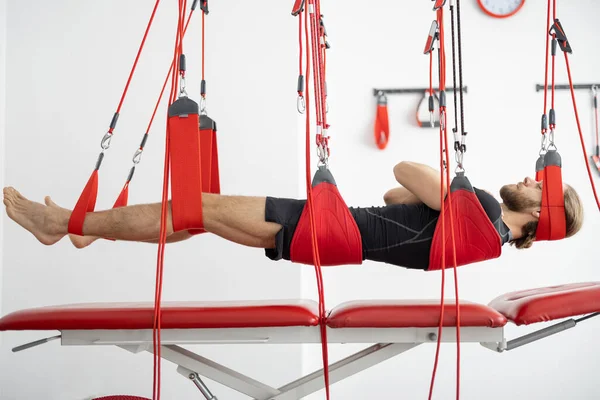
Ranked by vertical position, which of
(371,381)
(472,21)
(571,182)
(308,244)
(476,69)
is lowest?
(371,381)

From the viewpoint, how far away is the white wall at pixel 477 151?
3.65 metres

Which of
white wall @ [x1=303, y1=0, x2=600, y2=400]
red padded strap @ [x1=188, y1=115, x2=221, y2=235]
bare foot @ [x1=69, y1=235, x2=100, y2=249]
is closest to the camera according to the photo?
red padded strap @ [x1=188, y1=115, x2=221, y2=235]

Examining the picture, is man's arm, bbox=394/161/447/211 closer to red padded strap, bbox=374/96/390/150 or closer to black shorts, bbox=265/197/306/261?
black shorts, bbox=265/197/306/261

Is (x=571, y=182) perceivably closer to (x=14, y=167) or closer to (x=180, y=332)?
(x=180, y=332)

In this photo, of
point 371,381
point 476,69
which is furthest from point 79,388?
point 476,69

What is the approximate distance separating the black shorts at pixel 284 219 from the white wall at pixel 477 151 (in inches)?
62.7

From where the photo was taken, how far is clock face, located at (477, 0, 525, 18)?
12.4ft

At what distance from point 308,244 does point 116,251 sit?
172cm

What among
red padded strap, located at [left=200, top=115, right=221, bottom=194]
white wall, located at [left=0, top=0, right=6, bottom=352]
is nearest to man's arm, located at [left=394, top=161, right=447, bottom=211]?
red padded strap, located at [left=200, top=115, right=221, bottom=194]

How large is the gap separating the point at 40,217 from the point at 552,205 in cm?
167

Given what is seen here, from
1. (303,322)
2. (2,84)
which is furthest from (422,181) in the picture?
(2,84)

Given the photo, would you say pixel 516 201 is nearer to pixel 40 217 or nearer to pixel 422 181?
pixel 422 181

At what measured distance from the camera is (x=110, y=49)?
11.5 feet

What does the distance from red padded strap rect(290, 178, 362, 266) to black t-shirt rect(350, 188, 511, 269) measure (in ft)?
0.39
